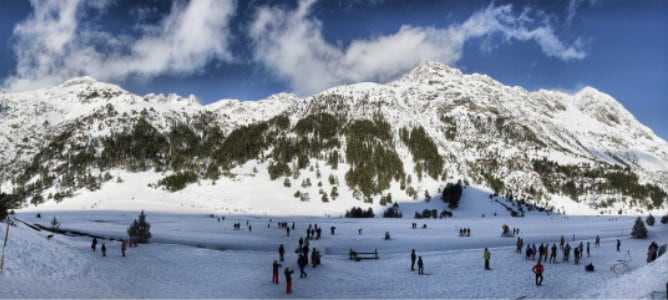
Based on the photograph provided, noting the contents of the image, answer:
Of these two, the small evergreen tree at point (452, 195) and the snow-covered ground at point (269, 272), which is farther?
the small evergreen tree at point (452, 195)

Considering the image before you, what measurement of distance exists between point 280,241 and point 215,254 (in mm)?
12802

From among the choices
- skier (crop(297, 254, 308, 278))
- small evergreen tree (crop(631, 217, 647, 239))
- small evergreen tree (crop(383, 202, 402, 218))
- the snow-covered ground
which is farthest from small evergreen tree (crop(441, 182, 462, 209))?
skier (crop(297, 254, 308, 278))

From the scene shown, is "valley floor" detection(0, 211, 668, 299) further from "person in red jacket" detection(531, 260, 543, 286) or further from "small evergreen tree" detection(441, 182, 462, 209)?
"small evergreen tree" detection(441, 182, 462, 209)

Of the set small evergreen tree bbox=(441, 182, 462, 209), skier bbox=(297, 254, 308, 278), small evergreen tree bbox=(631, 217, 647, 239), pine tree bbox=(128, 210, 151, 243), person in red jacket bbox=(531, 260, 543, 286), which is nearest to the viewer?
person in red jacket bbox=(531, 260, 543, 286)

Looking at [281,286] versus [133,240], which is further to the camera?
[133,240]

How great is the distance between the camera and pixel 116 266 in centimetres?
2836

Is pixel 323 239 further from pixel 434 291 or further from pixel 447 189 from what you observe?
pixel 447 189

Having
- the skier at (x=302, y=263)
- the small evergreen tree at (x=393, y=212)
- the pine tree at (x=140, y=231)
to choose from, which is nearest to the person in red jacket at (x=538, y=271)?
the skier at (x=302, y=263)

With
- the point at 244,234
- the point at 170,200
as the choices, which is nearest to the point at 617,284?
the point at 244,234

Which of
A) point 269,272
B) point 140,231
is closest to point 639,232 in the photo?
point 269,272

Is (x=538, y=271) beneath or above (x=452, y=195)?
beneath

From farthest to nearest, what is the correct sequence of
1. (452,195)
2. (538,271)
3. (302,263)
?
(452,195)
(302,263)
(538,271)

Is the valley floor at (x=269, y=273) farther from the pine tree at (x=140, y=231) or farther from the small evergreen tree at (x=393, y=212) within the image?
the small evergreen tree at (x=393, y=212)

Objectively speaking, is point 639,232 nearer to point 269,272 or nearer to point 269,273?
point 269,272
